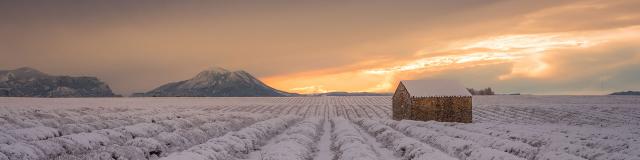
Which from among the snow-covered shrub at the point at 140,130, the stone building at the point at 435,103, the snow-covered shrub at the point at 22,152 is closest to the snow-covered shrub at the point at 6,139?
the snow-covered shrub at the point at 22,152

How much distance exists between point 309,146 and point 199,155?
7902 millimetres

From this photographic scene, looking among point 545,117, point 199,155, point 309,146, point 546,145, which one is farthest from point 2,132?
point 545,117

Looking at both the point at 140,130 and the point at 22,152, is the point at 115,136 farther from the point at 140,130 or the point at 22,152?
the point at 22,152

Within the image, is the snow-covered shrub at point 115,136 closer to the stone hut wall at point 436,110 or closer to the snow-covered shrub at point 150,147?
the snow-covered shrub at point 150,147

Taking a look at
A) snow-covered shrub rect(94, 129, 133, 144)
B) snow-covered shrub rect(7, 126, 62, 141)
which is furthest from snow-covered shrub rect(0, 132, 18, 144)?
snow-covered shrub rect(94, 129, 133, 144)

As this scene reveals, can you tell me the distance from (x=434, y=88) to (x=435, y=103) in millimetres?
2072

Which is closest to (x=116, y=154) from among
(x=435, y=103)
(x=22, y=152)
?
(x=22, y=152)

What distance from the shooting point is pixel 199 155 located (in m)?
19.2

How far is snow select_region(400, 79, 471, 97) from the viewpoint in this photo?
167 ft

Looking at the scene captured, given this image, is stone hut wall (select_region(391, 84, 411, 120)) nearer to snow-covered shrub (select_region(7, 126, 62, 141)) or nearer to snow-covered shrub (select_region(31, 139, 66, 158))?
snow-covered shrub (select_region(7, 126, 62, 141))

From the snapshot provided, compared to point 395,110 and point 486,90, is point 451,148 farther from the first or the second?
point 486,90

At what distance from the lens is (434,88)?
171ft

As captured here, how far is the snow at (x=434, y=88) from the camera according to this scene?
5084 cm

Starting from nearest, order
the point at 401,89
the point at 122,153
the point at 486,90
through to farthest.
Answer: the point at 122,153 < the point at 401,89 < the point at 486,90
